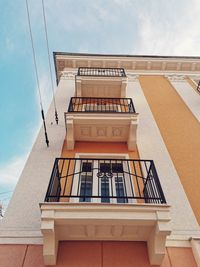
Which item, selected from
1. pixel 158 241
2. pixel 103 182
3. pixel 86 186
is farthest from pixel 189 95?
pixel 158 241

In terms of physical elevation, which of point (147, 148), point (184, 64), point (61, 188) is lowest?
point (61, 188)

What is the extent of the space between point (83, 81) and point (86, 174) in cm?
629

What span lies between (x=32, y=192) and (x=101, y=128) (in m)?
3.45

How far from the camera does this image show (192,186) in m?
6.55

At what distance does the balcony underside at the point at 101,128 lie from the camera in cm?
789

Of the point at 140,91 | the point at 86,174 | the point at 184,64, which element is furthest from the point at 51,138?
the point at 184,64

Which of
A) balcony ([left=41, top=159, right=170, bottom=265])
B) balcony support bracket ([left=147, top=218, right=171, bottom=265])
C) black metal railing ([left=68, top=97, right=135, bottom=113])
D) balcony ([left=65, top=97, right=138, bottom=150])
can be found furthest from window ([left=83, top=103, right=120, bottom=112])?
balcony support bracket ([left=147, top=218, right=171, bottom=265])

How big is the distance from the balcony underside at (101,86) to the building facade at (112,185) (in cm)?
5

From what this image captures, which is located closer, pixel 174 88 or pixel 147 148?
pixel 147 148

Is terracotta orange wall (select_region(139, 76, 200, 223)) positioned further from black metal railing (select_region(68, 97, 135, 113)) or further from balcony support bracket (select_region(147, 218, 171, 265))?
balcony support bracket (select_region(147, 218, 171, 265))

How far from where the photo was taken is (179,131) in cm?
886

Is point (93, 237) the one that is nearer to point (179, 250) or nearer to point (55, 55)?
point (179, 250)

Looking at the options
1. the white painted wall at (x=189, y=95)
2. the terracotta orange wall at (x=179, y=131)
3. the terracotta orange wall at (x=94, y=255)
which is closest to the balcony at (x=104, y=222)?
the terracotta orange wall at (x=94, y=255)

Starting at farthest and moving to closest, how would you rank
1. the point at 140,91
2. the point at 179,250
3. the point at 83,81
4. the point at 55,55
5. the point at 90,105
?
the point at 55,55, the point at 140,91, the point at 83,81, the point at 90,105, the point at 179,250
